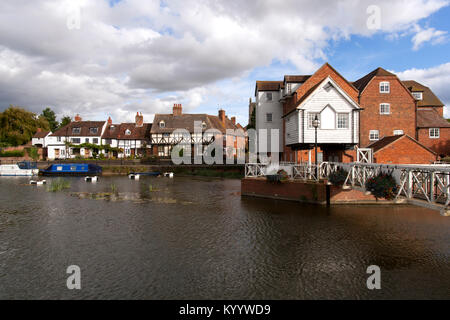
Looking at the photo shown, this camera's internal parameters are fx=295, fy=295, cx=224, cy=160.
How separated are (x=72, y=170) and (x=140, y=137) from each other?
21137mm

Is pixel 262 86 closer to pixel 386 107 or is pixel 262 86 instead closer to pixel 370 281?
pixel 386 107

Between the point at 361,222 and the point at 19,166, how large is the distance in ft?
189

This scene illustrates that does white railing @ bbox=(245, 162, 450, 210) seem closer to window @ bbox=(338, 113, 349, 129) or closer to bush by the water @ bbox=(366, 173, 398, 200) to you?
bush by the water @ bbox=(366, 173, 398, 200)

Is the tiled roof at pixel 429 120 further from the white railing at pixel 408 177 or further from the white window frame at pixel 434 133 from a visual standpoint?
the white railing at pixel 408 177

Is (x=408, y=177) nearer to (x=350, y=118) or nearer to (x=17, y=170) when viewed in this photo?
(x=350, y=118)

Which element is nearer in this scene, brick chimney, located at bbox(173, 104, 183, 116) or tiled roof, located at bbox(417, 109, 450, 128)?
tiled roof, located at bbox(417, 109, 450, 128)

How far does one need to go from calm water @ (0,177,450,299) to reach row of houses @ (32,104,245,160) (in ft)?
143

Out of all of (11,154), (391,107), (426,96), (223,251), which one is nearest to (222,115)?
(426,96)

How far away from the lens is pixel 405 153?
2522 cm

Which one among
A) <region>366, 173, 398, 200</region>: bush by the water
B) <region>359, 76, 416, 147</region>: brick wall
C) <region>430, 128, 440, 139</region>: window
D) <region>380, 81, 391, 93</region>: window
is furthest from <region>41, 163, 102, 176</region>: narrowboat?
<region>430, 128, 440, 139</region>: window

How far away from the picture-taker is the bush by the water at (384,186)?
43.9 ft

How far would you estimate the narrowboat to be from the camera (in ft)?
166
